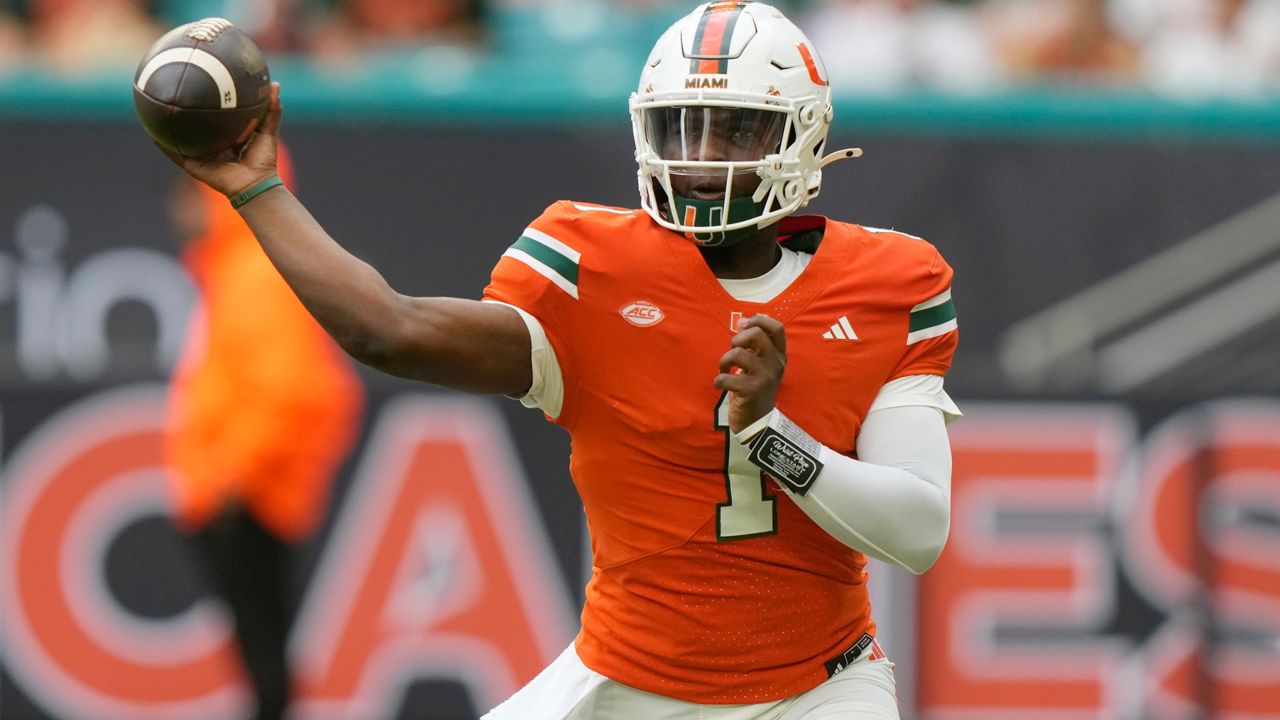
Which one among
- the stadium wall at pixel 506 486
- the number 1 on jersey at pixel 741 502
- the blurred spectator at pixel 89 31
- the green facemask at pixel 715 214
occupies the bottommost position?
the stadium wall at pixel 506 486

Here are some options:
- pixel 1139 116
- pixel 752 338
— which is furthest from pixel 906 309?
pixel 1139 116

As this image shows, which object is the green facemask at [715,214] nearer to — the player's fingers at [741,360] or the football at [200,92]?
the player's fingers at [741,360]

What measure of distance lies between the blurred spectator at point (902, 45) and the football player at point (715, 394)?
4562mm

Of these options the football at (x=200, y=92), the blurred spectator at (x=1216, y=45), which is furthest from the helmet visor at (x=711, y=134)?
the blurred spectator at (x=1216, y=45)

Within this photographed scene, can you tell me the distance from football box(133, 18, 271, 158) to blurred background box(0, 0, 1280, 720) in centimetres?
372

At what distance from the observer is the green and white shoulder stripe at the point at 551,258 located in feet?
11.3

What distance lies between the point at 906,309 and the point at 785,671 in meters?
0.75

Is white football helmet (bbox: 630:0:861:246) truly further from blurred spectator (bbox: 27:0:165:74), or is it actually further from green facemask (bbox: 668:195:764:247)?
blurred spectator (bbox: 27:0:165:74)

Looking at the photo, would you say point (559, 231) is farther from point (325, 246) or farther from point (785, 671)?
point (785, 671)

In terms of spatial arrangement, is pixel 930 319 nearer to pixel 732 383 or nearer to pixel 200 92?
pixel 732 383

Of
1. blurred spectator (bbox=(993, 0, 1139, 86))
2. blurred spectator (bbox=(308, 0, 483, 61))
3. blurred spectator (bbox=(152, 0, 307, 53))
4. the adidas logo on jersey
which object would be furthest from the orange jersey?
blurred spectator (bbox=(308, 0, 483, 61))

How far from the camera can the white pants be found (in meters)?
3.46

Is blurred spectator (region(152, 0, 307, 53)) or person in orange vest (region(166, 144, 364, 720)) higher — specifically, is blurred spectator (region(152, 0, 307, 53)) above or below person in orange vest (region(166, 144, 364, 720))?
above

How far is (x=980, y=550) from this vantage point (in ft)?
22.7
